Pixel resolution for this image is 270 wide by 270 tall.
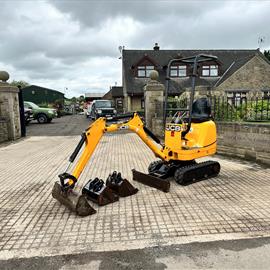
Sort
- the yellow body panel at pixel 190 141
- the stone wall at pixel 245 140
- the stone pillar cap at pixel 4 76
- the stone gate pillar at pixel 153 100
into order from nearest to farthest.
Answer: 1. the yellow body panel at pixel 190 141
2. the stone wall at pixel 245 140
3. the stone pillar cap at pixel 4 76
4. the stone gate pillar at pixel 153 100

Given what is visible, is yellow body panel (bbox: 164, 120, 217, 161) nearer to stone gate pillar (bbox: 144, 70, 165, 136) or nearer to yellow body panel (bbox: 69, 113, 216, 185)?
yellow body panel (bbox: 69, 113, 216, 185)

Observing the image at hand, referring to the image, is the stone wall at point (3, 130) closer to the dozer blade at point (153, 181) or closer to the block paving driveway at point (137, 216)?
the block paving driveway at point (137, 216)

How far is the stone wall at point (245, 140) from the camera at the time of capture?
7199 millimetres

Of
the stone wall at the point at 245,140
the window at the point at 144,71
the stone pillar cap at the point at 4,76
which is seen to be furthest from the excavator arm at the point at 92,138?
the window at the point at 144,71

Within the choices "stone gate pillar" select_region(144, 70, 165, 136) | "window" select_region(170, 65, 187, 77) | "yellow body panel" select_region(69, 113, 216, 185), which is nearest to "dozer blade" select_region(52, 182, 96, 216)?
"yellow body panel" select_region(69, 113, 216, 185)

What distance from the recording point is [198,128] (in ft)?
19.1

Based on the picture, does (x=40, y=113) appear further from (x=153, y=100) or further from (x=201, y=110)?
(x=201, y=110)

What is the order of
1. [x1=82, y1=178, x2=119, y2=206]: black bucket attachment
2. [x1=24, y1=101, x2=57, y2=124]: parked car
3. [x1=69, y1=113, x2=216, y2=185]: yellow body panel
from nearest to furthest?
[x1=82, y1=178, x2=119, y2=206]: black bucket attachment, [x1=69, y1=113, x2=216, y2=185]: yellow body panel, [x1=24, y1=101, x2=57, y2=124]: parked car

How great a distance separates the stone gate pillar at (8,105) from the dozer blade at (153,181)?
30.9ft

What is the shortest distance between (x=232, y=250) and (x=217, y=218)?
32.9 inches

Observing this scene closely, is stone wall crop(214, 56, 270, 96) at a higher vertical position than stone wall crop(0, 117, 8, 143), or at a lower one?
higher

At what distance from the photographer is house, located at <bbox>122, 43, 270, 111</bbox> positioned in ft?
94.5

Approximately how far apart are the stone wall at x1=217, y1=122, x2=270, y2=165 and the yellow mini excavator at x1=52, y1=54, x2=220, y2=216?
1.90 m

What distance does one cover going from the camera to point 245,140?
7.75 metres
